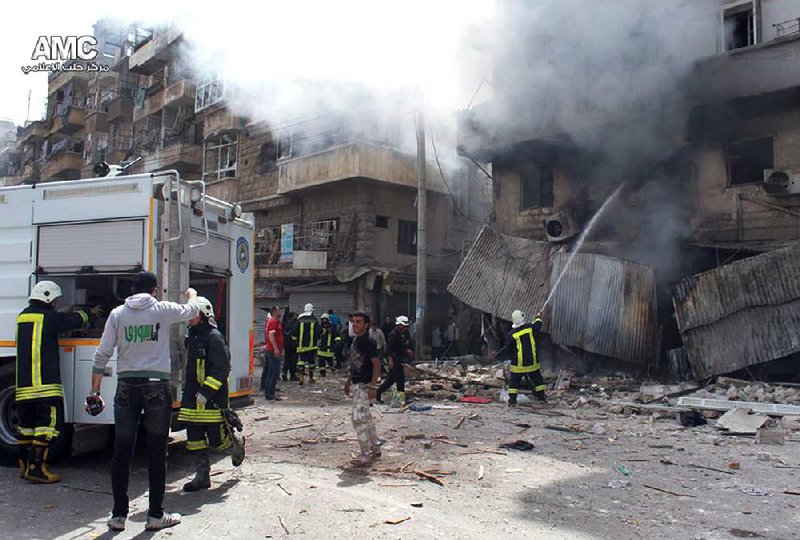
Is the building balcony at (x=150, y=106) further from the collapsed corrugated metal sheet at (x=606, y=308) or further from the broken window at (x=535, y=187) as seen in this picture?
the collapsed corrugated metal sheet at (x=606, y=308)

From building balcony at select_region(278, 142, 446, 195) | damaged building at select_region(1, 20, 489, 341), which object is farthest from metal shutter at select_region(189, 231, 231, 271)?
building balcony at select_region(278, 142, 446, 195)

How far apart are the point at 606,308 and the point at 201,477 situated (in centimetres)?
815

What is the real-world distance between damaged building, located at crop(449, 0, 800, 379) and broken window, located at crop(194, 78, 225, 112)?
12317 millimetres

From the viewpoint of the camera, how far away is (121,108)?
107 ft

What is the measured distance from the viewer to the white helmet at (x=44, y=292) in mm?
4965

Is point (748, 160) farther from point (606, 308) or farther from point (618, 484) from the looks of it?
point (618, 484)

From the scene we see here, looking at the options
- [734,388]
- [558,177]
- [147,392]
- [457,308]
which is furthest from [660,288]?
[147,392]

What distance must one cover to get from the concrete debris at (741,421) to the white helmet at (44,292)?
22.8 ft

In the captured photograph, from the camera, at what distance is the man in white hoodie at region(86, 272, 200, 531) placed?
3930 millimetres

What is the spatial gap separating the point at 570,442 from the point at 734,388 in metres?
3.75

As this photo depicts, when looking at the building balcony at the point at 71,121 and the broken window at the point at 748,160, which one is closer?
the broken window at the point at 748,160

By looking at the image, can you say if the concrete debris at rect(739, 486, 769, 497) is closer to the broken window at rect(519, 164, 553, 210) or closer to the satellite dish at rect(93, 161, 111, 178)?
the satellite dish at rect(93, 161, 111, 178)

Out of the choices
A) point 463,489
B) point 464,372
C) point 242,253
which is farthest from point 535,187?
point 463,489

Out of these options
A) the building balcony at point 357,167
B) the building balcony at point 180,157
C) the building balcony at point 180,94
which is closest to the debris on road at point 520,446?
the building balcony at point 357,167
